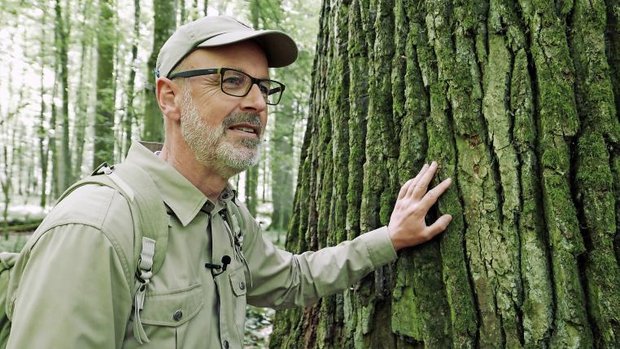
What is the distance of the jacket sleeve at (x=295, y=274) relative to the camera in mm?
2502

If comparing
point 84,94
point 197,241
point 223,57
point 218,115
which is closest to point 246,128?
point 218,115

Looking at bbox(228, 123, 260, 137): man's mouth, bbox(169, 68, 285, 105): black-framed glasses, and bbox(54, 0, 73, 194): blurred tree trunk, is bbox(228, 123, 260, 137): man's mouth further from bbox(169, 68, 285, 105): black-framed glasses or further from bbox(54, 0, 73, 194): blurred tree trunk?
bbox(54, 0, 73, 194): blurred tree trunk

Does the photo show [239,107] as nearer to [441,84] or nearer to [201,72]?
[201,72]

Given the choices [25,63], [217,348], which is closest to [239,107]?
[217,348]

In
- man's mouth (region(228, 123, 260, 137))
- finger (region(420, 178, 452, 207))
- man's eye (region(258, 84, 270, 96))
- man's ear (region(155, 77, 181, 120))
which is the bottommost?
finger (region(420, 178, 452, 207))

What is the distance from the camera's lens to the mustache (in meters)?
2.31

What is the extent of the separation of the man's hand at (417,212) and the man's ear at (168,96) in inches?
47.8

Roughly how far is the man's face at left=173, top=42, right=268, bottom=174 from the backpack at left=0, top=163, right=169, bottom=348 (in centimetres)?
37

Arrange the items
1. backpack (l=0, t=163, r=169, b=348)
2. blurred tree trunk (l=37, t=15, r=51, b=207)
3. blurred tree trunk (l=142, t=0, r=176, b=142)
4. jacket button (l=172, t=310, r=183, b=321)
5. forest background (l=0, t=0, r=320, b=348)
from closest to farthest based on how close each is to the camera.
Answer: backpack (l=0, t=163, r=169, b=348) → jacket button (l=172, t=310, r=183, b=321) → blurred tree trunk (l=142, t=0, r=176, b=142) → forest background (l=0, t=0, r=320, b=348) → blurred tree trunk (l=37, t=15, r=51, b=207)

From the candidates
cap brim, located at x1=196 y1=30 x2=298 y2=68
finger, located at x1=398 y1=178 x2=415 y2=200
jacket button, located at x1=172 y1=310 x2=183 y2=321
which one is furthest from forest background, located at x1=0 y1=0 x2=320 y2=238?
jacket button, located at x1=172 y1=310 x2=183 y2=321

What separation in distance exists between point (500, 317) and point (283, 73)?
9.98 meters

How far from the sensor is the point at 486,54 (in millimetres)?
2023

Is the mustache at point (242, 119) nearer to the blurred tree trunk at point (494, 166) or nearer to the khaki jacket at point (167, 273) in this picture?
the khaki jacket at point (167, 273)

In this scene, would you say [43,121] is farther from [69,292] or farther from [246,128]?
[69,292]
